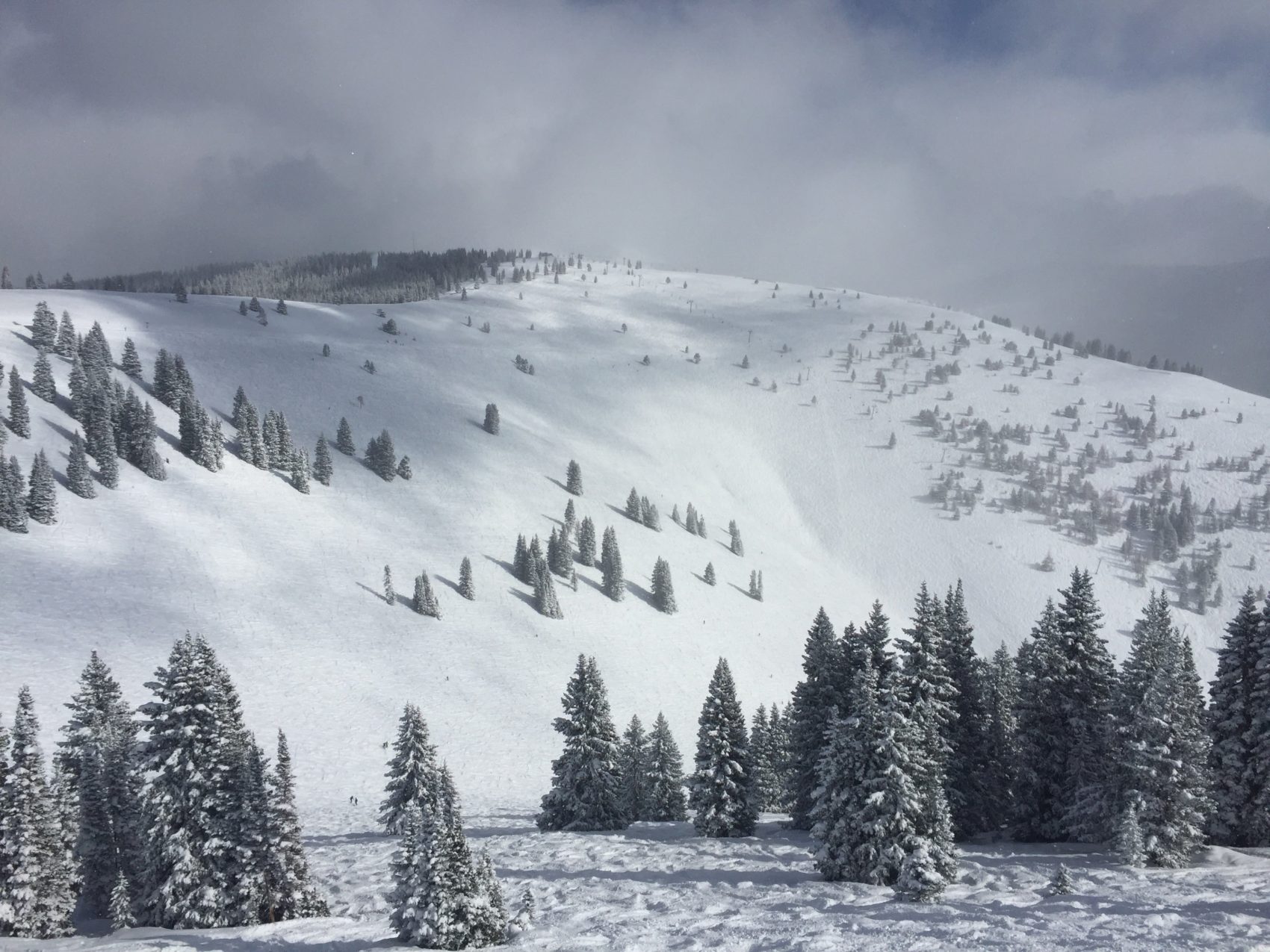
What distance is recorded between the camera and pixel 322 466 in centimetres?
10469

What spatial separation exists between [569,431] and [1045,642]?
134500 millimetres

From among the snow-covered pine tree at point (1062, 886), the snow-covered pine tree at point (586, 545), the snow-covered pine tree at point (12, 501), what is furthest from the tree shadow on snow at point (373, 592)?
the snow-covered pine tree at point (1062, 886)

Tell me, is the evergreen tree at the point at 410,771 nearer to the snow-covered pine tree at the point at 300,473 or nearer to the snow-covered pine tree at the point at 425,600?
the snow-covered pine tree at the point at 425,600

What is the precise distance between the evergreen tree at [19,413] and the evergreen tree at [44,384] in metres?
7.66

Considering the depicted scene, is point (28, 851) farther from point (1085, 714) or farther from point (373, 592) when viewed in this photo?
point (373, 592)

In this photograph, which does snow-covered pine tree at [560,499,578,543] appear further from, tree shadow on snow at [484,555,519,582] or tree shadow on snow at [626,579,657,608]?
tree shadow on snow at [626,579,657,608]

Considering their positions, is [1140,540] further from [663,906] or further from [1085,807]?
[663,906]

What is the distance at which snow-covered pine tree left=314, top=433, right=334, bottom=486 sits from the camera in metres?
105

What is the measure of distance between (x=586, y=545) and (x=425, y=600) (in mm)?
31451

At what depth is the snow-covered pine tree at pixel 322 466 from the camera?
343ft

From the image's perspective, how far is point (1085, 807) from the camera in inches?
1064

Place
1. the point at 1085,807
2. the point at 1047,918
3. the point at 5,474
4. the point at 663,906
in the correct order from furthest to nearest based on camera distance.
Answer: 1. the point at 5,474
2. the point at 1085,807
3. the point at 663,906
4. the point at 1047,918

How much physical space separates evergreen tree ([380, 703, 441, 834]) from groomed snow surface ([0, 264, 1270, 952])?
1693 mm

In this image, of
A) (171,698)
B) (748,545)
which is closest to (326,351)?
(748,545)
